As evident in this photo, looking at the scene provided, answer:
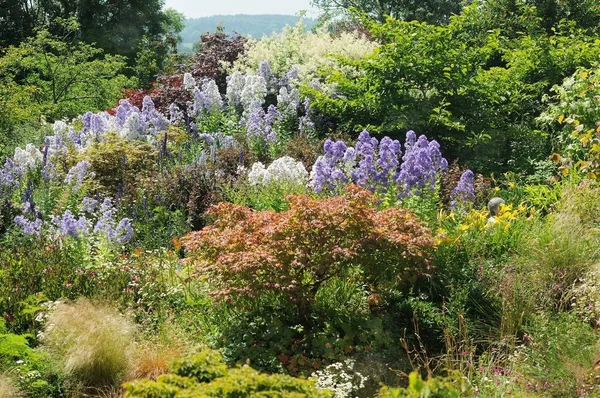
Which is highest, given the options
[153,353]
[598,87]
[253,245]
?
[598,87]

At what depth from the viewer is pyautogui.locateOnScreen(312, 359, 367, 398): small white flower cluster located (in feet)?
16.0

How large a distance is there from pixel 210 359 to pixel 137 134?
7683 mm

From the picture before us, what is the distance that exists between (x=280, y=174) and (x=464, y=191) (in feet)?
7.30

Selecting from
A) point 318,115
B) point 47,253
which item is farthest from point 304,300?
point 318,115

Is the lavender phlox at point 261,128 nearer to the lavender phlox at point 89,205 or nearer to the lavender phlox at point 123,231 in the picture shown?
the lavender phlox at point 89,205

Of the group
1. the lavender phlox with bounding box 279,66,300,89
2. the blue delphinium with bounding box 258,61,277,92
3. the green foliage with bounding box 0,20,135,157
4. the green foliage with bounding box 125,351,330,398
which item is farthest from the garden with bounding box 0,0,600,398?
the green foliage with bounding box 0,20,135,157

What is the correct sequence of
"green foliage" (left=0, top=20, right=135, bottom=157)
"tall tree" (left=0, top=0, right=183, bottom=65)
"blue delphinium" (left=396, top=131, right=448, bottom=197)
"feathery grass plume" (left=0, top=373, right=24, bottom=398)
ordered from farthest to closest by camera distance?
"tall tree" (left=0, top=0, right=183, bottom=65) → "green foliage" (left=0, top=20, right=135, bottom=157) → "blue delphinium" (left=396, top=131, right=448, bottom=197) → "feathery grass plume" (left=0, top=373, right=24, bottom=398)

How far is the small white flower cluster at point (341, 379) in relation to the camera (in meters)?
4.87

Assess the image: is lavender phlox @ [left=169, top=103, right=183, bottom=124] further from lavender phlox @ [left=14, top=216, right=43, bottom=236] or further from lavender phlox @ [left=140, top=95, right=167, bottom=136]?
lavender phlox @ [left=14, top=216, right=43, bottom=236]

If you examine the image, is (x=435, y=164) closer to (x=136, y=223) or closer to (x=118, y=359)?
(x=136, y=223)

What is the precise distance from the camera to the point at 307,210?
5.72m

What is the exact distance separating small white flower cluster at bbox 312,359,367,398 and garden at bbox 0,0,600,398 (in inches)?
0.8

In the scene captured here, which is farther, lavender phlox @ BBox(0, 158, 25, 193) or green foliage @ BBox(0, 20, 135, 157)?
green foliage @ BBox(0, 20, 135, 157)

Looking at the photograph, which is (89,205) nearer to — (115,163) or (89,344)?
(115,163)
